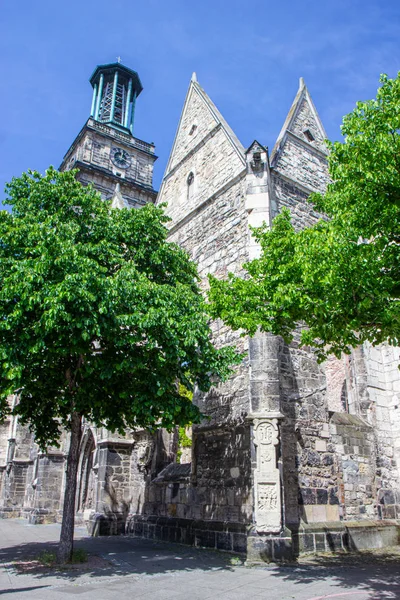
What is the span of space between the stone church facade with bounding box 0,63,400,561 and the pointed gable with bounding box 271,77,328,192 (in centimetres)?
4

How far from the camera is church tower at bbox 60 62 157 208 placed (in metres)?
30.2

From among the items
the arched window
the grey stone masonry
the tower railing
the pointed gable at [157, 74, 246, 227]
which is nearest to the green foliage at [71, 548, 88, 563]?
the pointed gable at [157, 74, 246, 227]

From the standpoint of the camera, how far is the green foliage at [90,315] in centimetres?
752

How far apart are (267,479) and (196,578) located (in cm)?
199

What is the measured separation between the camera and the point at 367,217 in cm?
614

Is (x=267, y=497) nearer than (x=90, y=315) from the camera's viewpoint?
No

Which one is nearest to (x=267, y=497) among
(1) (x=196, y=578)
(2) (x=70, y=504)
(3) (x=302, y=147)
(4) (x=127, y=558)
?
(1) (x=196, y=578)

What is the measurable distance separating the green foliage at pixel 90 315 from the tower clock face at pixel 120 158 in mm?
22931

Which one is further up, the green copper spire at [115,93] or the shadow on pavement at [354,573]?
the green copper spire at [115,93]

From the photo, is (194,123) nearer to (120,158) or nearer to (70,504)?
(70,504)

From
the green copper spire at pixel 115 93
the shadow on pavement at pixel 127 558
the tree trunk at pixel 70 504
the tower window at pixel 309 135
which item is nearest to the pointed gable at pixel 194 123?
the tower window at pixel 309 135

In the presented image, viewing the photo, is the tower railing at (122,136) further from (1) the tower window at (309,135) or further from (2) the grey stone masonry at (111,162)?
(1) the tower window at (309,135)

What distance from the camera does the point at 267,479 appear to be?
8.36 meters

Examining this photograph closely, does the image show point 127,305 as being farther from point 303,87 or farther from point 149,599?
point 303,87
